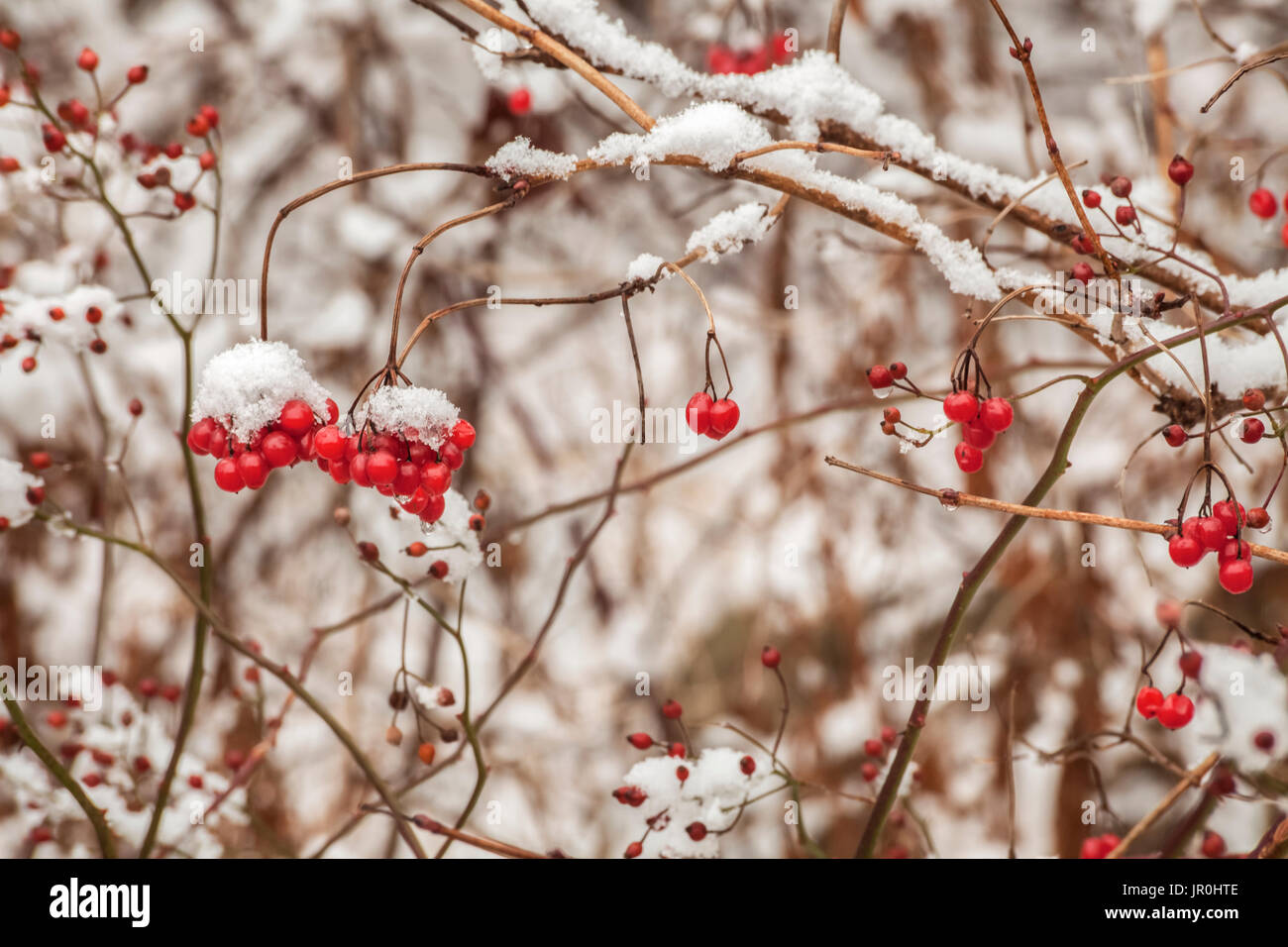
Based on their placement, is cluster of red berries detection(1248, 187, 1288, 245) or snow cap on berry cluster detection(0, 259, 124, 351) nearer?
snow cap on berry cluster detection(0, 259, 124, 351)

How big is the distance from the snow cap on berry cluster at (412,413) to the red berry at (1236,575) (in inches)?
26.3

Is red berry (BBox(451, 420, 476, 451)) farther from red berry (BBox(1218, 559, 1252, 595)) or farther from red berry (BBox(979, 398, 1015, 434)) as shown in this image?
red berry (BBox(1218, 559, 1252, 595))

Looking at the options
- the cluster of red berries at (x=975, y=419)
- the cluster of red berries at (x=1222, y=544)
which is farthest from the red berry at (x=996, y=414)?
the cluster of red berries at (x=1222, y=544)

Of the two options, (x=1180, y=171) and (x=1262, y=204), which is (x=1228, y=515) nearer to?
(x=1180, y=171)

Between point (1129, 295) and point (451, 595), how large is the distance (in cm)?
160

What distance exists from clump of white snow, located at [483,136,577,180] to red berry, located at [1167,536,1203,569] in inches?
23.6

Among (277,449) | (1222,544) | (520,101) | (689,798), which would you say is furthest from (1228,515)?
(520,101)

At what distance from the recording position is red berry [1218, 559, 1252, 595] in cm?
73

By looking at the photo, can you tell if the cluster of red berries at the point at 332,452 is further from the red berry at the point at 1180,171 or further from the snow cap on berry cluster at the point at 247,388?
the red berry at the point at 1180,171

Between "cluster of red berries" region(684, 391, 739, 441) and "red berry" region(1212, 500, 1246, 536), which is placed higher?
"cluster of red berries" region(684, 391, 739, 441)

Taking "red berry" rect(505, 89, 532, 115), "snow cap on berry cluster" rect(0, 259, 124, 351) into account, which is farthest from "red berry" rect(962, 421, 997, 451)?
"red berry" rect(505, 89, 532, 115)

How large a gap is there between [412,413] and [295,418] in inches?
4.4

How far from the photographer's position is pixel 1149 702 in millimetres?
882
